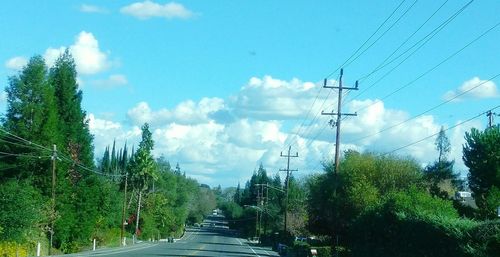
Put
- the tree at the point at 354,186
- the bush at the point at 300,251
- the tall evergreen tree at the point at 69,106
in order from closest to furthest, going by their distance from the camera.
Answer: the tree at the point at 354,186, the bush at the point at 300,251, the tall evergreen tree at the point at 69,106

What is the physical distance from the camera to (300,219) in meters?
116

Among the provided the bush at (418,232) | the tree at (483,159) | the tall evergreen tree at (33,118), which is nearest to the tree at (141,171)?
the tall evergreen tree at (33,118)

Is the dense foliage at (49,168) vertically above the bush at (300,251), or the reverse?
the dense foliage at (49,168)

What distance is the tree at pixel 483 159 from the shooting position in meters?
59.3

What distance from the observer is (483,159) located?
60.5 metres

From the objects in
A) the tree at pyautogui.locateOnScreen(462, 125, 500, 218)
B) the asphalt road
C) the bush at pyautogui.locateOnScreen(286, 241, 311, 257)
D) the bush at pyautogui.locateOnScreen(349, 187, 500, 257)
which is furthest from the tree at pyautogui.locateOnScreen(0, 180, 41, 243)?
the tree at pyautogui.locateOnScreen(462, 125, 500, 218)

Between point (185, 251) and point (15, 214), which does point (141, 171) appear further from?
point (15, 214)

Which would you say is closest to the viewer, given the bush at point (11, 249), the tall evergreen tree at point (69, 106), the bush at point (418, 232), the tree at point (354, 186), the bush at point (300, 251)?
the bush at point (418, 232)

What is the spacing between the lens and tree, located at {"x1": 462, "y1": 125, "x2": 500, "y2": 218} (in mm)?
59281

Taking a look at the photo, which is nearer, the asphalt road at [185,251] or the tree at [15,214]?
the tree at [15,214]

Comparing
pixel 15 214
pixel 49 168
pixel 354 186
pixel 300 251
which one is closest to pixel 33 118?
pixel 49 168

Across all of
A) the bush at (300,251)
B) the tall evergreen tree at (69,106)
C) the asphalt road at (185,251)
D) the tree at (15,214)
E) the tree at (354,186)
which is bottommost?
the asphalt road at (185,251)

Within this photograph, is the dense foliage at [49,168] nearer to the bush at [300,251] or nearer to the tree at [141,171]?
the tree at [141,171]

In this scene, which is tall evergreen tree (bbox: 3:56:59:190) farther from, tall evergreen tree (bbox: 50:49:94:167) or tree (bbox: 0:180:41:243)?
tree (bbox: 0:180:41:243)
